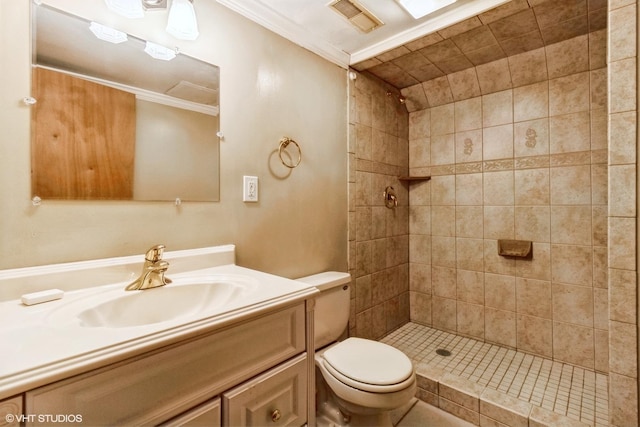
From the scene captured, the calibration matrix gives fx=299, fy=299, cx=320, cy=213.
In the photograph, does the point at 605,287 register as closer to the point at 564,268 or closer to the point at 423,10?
the point at 564,268

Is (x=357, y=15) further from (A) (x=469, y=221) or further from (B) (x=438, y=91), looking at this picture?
(A) (x=469, y=221)

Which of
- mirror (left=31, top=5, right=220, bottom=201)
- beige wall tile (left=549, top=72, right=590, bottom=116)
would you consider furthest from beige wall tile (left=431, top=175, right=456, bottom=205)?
mirror (left=31, top=5, right=220, bottom=201)

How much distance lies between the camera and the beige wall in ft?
2.89

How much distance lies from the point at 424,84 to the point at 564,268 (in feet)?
5.43

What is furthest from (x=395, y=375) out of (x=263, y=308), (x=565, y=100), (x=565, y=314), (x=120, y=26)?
(x=565, y=100)

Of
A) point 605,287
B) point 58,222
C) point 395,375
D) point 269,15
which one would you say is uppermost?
point 269,15

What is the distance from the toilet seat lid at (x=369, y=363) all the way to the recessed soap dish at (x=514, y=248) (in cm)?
126

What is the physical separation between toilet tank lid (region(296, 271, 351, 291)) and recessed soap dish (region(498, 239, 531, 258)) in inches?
49.5

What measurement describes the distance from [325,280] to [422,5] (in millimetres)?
1491

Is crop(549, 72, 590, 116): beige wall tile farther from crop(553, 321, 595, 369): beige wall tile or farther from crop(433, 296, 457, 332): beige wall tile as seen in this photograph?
crop(433, 296, 457, 332): beige wall tile

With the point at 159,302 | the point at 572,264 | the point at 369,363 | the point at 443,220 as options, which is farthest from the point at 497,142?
the point at 159,302

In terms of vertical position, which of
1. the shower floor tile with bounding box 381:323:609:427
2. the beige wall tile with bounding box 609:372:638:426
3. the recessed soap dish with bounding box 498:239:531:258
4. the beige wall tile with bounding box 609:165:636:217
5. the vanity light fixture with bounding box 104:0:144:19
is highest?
the vanity light fixture with bounding box 104:0:144:19

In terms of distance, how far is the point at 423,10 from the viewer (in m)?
1.53

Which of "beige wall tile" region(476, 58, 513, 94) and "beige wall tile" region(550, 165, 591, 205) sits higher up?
"beige wall tile" region(476, 58, 513, 94)
